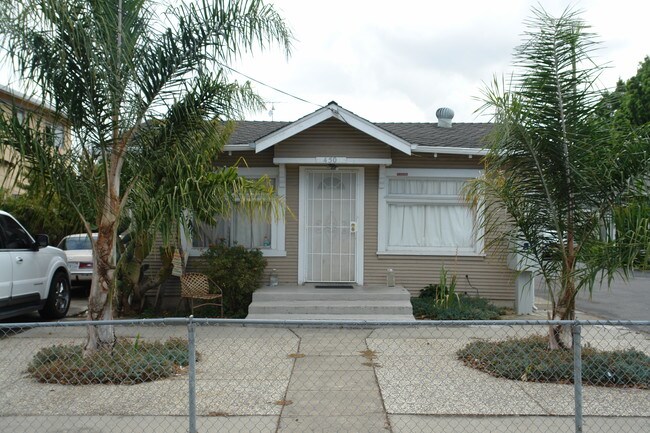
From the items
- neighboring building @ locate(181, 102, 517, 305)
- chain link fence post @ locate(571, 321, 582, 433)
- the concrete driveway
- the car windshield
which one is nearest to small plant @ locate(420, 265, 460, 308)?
neighboring building @ locate(181, 102, 517, 305)

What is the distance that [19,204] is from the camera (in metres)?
14.0

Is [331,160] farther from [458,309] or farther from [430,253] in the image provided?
[458,309]

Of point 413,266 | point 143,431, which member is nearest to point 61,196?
point 143,431

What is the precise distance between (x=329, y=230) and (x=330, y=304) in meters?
1.94

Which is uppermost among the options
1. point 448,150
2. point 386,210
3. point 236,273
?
point 448,150

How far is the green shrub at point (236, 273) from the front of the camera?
1045 cm

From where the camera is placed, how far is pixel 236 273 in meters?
10.4

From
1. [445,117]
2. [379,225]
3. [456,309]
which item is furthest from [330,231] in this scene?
[445,117]

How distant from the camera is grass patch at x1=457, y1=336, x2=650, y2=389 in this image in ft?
20.9

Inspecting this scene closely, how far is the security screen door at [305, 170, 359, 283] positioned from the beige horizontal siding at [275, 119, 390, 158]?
20.4 inches

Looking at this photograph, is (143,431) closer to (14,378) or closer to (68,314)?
(14,378)

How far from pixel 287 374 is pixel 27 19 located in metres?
4.68

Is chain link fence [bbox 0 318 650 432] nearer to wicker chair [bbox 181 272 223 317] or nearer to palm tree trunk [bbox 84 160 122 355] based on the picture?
palm tree trunk [bbox 84 160 122 355]

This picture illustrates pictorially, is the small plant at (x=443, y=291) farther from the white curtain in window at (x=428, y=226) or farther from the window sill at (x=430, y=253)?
the white curtain in window at (x=428, y=226)
